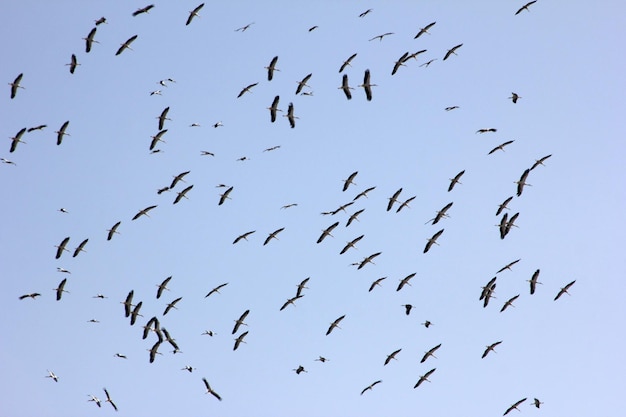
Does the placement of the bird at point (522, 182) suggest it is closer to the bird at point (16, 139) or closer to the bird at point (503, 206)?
the bird at point (503, 206)

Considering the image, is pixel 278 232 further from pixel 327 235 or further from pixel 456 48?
pixel 456 48

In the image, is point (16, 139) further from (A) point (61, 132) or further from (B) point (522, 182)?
(B) point (522, 182)

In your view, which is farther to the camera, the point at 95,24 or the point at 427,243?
the point at 427,243

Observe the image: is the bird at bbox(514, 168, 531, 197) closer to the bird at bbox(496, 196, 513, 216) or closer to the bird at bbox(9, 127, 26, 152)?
the bird at bbox(496, 196, 513, 216)

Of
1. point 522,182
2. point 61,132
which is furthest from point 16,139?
point 522,182

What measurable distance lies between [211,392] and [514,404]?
80.0 ft

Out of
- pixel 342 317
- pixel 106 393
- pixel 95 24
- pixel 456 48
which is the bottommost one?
pixel 106 393

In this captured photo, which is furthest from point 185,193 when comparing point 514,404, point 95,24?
point 514,404

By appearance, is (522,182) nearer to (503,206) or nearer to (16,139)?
(503,206)

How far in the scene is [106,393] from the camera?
114812mm

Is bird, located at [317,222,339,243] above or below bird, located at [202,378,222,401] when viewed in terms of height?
above

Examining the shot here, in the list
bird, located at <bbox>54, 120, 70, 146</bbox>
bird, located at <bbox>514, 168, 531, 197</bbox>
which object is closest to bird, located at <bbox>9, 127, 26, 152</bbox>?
bird, located at <bbox>54, 120, 70, 146</bbox>

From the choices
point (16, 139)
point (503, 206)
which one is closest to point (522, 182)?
point (503, 206)

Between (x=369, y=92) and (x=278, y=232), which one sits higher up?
(x=369, y=92)
